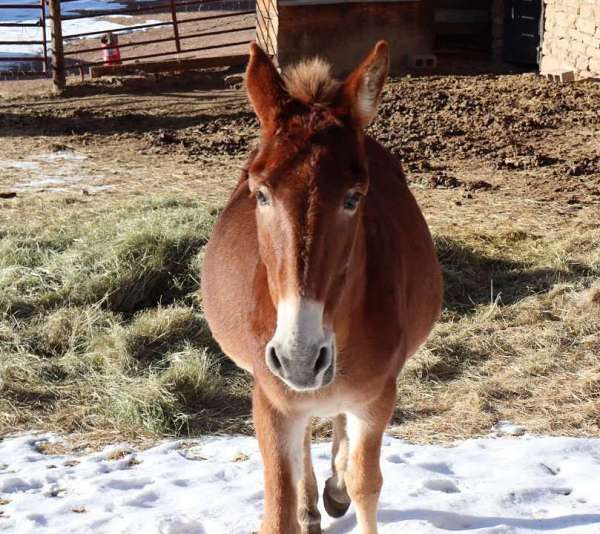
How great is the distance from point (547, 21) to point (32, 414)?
423 inches

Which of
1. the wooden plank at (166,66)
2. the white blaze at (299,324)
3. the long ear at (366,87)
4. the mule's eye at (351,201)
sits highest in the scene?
the wooden plank at (166,66)

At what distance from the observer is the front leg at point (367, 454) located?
3076mm

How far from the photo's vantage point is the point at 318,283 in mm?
2422

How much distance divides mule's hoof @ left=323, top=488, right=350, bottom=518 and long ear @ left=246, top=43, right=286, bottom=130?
5.57 ft

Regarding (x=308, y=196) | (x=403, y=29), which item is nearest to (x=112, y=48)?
(x=403, y=29)

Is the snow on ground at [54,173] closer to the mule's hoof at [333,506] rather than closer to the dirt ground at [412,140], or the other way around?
the dirt ground at [412,140]

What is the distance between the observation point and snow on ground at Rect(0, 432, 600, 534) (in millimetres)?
3635

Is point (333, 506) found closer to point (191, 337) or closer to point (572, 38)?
point (191, 337)

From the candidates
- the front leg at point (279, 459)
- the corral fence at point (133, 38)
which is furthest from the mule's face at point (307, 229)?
the corral fence at point (133, 38)

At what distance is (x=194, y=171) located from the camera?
359 inches

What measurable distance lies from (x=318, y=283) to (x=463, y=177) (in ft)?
20.9

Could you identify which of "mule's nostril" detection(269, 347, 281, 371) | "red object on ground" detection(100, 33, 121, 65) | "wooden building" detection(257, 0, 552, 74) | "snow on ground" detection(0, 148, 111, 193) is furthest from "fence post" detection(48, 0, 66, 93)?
"mule's nostril" detection(269, 347, 281, 371)

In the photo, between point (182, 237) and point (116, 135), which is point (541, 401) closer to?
point (182, 237)

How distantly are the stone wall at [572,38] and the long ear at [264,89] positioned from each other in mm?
9977
